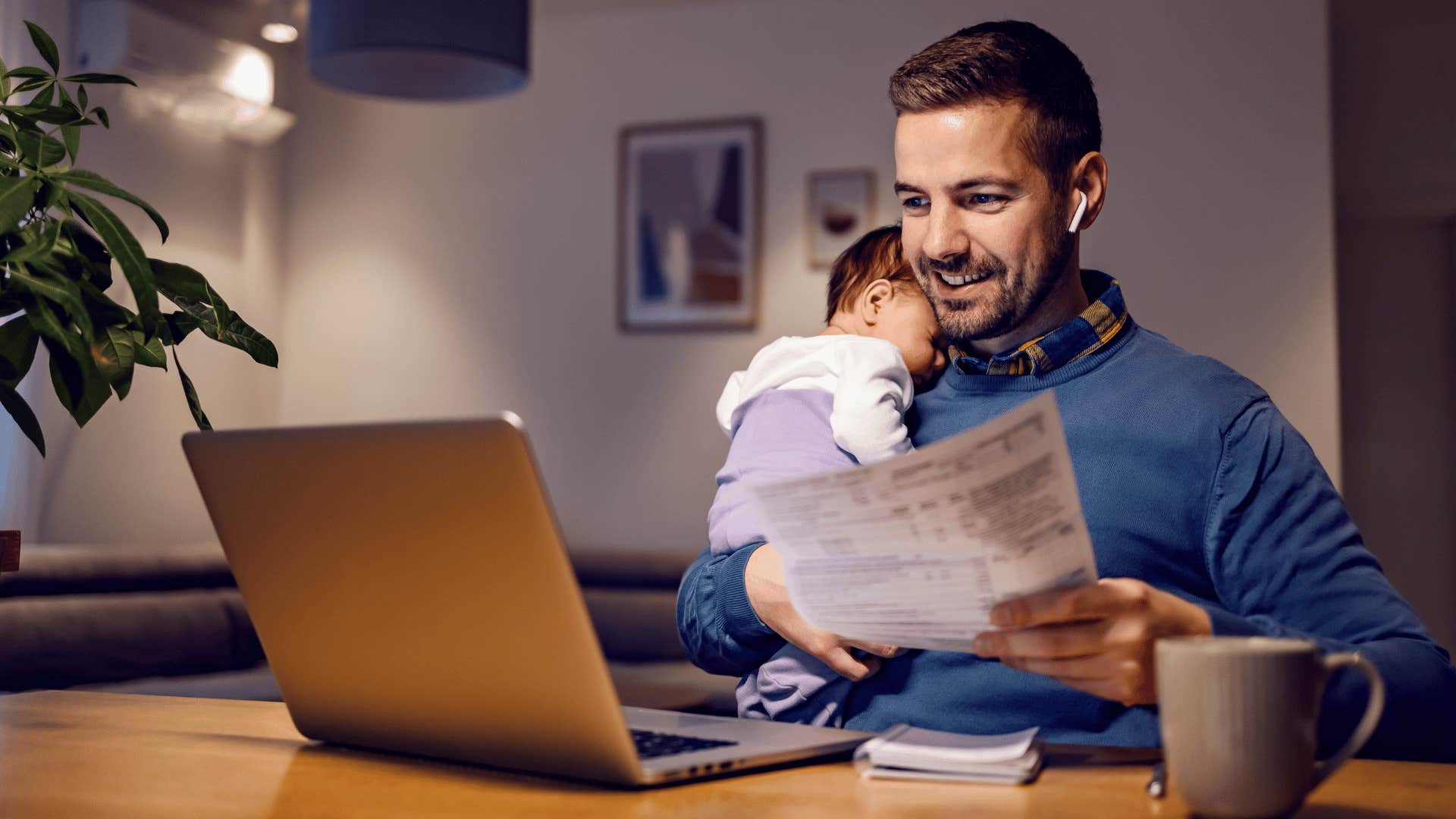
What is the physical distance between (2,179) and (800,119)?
12.0 ft

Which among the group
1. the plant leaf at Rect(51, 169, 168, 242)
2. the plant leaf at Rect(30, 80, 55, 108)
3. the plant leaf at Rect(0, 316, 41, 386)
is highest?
the plant leaf at Rect(30, 80, 55, 108)

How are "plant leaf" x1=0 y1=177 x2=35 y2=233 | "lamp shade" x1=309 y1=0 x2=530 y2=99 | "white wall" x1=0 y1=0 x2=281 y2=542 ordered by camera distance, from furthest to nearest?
"white wall" x1=0 y1=0 x2=281 y2=542 < "lamp shade" x1=309 y1=0 x2=530 y2=99 < "plant leaf" x1=0 y1=177 x2=35 y2=233

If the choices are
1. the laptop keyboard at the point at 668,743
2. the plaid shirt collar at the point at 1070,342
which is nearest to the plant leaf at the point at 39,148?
the laptop keyboard at the point at 668,743

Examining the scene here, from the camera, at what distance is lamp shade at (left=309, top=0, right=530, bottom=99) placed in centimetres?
270

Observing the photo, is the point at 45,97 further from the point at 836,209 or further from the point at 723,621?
the point at 836,209

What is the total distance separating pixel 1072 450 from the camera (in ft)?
4.20

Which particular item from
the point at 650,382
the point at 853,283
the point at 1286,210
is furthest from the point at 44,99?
the point at 1286,210

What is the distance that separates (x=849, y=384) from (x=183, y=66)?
3.59 m

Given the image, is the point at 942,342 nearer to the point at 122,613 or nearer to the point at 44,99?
the point at 44,99

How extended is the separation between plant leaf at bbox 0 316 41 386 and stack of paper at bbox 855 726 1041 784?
0.75m

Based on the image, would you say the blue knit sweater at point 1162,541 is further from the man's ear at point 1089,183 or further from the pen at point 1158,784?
the pen at point 1158,784

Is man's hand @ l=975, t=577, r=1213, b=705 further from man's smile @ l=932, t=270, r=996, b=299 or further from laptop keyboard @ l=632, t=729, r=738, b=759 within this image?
man's smile @ l=932, t=270, r=996, b=299

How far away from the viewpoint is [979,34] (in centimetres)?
134

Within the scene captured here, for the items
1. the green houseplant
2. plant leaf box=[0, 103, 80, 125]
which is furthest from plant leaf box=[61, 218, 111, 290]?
plant leaf box=[0, 103, 80, 125]
